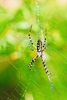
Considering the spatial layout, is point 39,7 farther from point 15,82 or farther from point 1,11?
point 15,82

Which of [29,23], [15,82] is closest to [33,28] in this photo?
[29,23]

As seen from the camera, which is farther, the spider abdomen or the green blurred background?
the green blurred background

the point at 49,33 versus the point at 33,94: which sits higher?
the point at 49,33

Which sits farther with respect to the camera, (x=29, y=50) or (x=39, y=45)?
(x=29, y=50)

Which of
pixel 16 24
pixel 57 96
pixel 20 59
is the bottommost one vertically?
pixel 57 96

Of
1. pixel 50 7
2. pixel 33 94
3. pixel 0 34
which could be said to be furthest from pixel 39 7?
pixel 33 94

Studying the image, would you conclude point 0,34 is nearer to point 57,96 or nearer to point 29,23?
point 29,23

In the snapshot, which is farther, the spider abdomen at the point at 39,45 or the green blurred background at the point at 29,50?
the green blurred background at the point at 29,50
